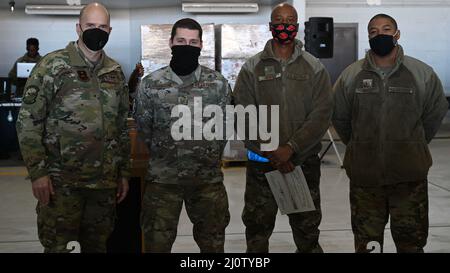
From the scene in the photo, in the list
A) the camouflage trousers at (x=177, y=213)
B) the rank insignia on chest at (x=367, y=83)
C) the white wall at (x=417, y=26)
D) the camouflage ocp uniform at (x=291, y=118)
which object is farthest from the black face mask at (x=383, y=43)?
the white wall at (x=417, y=26)

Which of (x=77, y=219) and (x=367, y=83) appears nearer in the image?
(x=77, y=219)

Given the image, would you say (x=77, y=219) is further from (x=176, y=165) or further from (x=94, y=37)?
(x=94, y=37)

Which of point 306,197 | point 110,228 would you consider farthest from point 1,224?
point 306,197

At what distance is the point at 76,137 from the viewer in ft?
9.23

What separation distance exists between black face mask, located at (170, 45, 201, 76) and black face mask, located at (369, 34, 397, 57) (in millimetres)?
913

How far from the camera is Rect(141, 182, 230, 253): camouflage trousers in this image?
2.99 metres

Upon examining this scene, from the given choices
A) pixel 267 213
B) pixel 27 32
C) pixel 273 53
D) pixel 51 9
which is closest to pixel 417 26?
pixel 51 9

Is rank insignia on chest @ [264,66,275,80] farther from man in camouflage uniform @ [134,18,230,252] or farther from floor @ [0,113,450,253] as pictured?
floor @ [0,113,450,253]

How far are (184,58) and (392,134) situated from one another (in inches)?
44.9

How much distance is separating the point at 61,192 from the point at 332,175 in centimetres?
535

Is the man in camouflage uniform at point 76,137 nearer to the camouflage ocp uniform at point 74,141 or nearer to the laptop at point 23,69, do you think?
the camouflage ocp uniform at point 74,141

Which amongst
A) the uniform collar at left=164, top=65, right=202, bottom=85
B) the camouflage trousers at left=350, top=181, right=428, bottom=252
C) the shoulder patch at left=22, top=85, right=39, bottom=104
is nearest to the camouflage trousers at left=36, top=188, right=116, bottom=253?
the shoulder patch at left=22, top=85, right=39, bottom=104

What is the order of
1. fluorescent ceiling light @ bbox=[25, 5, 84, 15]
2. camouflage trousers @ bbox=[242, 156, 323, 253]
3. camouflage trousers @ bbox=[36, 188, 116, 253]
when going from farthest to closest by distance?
fluorescent ceiling light @ bbox=[25, 5, 84, 15] < camouflage trousers @ bbox=[242, 156, 323, 253] < camouflage trousers @ bbox=[36, 188, 116, 253]
